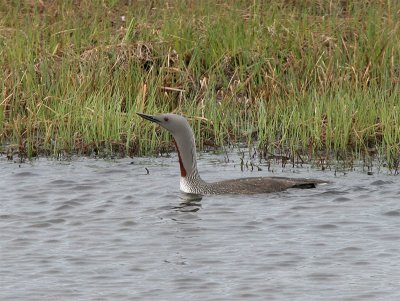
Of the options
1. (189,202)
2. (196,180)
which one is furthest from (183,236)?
(196,180)

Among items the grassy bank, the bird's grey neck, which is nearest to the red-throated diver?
the bird's grey neck

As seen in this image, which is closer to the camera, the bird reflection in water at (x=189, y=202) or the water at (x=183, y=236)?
the water at (x=183, y=236)

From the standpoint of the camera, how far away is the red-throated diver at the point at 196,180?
388 inches

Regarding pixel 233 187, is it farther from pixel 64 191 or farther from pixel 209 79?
pixel 209 79

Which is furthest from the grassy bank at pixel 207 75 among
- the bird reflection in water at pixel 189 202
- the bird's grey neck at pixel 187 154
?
the bird reflection in water at pixel 189 202

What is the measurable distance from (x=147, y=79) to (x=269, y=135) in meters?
1.68

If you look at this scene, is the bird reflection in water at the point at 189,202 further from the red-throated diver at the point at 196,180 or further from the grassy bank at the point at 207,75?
the grassy bank at the point at 207,75

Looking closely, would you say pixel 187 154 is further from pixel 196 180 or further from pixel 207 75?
pixel 207 75

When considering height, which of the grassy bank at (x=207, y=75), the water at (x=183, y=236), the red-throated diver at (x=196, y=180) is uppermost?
the grassy bank at (x=207, y=75)

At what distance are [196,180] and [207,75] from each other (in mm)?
2976

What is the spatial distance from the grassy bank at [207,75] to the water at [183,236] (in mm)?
538

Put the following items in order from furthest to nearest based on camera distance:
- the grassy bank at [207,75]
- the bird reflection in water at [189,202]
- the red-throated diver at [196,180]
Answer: the grassy bank at [207,75] → the red-throated diver at [196,180] → the bird reflection in water at [189,202]

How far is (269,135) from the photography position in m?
11.4

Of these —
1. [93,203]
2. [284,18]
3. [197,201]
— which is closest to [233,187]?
[197,201]
